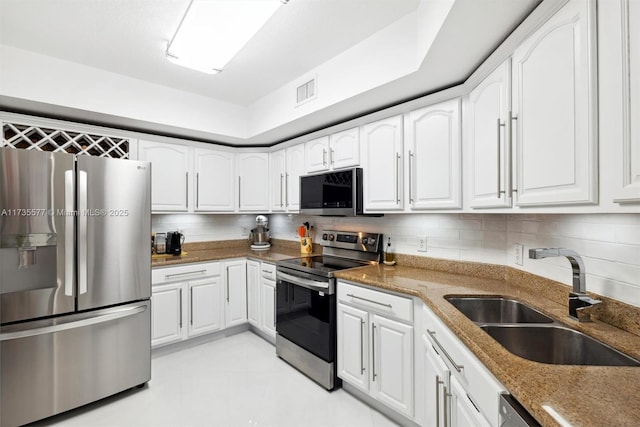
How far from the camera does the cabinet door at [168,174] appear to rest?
2.99 metres

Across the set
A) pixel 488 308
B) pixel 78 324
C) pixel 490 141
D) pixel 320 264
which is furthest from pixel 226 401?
pixel 490 141

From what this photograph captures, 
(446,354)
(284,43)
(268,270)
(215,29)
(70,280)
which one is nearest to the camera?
(446,354)

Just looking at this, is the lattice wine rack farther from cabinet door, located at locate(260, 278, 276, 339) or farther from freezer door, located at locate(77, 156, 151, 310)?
cabinet door, located at locate(260, 278, 276, 339)

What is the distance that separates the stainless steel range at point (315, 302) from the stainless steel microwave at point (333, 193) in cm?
34

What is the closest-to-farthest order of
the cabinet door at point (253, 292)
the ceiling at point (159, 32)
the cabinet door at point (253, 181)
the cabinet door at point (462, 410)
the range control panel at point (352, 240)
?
the cabinet door at point (462, 410) < the ceiling at point (159, 32) < the range control panel at point (352, 240) < the cabinet door at point (253, 292) < the cabinet door at point (253, 181)

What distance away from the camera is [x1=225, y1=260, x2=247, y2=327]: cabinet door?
3.17 meters

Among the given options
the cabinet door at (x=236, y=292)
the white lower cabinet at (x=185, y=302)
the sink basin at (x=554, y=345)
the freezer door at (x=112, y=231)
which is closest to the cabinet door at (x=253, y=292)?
the cabinet door at (x=236, y=292)

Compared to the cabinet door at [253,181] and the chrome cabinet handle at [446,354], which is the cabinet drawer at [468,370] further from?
the cabinet door at [253,181]

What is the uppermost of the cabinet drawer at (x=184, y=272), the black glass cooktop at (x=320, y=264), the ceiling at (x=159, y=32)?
the ceiling at (x=159, y=32)

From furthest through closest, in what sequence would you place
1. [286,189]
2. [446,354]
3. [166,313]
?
[286,189] < [166,313] < [446,354]

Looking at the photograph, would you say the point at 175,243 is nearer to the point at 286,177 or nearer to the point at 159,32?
the point at 286,177

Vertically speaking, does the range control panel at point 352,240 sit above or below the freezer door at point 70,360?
above

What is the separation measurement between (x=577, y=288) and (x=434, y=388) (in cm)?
83

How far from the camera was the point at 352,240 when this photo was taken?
2830 millimetres
